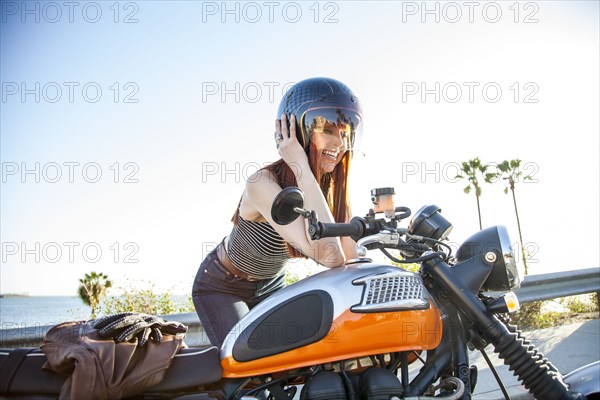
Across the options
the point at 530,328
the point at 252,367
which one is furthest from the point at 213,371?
the point at 530,328

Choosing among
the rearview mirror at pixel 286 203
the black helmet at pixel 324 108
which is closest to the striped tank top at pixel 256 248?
the black helmet at pixel 324 108

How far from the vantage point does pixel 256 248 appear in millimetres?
2416

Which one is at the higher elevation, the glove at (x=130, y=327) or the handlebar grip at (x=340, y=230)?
the handlebar grip at (x=340, y=230)

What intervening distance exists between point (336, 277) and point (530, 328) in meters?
5.06

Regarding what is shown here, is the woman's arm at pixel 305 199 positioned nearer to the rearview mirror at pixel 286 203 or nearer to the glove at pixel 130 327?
the rearview mirror at pixel 286 203

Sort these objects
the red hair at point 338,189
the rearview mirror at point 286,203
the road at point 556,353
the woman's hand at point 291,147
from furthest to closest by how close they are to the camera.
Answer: the road at point 556,353
the red hair at point 338,189
the woman's hand at point 291,147
the rearview mirror at point 286,203

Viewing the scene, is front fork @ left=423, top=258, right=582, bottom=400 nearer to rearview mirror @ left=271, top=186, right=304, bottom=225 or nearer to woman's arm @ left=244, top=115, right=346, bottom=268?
woman's arm @ left=244, top=115, right=346, bottom=268

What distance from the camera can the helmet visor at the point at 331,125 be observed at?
231 centimetres

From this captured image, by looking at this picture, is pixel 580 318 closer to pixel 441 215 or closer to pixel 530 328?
pixel 530 328

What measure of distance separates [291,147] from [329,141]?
0.66 ft

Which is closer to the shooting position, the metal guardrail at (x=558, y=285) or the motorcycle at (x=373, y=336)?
the motorcycle at (x=373, y=336)

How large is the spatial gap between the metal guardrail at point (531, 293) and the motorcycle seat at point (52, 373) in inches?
59.4

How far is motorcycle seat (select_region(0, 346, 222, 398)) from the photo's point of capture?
1539 millimetres

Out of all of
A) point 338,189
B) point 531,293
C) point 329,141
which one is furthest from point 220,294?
point 531,293
